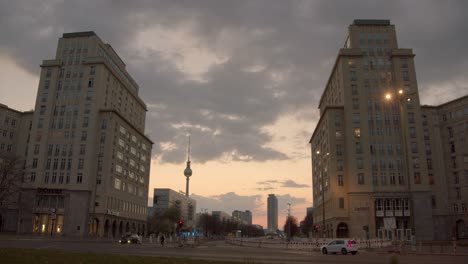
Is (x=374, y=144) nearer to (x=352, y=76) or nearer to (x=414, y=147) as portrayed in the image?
(x=414, y=147)

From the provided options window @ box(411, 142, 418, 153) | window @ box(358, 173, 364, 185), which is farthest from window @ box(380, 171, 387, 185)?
window @ box(411, 142, 418, 153)

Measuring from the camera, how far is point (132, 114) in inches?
4963

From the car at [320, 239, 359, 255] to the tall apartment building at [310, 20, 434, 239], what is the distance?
42.9 m

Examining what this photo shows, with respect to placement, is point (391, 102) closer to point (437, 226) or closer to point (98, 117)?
point (437, 226)

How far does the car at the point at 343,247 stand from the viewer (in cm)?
3684

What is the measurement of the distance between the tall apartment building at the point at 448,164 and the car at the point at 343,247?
63103 mm

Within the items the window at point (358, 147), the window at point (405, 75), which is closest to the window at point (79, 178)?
the window at point (358, 147)

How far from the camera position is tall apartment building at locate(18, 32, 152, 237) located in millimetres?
91375

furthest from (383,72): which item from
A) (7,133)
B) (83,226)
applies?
(7,133)

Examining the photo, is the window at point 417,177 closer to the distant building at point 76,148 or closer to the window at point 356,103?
the window at point 356,103

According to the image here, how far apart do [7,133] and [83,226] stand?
39587mm

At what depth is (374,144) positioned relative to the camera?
8581 centimetres

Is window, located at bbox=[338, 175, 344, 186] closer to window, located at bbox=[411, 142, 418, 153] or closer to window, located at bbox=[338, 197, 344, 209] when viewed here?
window, located at bbox=[338, 197, 344, 209]

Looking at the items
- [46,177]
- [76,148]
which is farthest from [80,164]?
[46,177]
